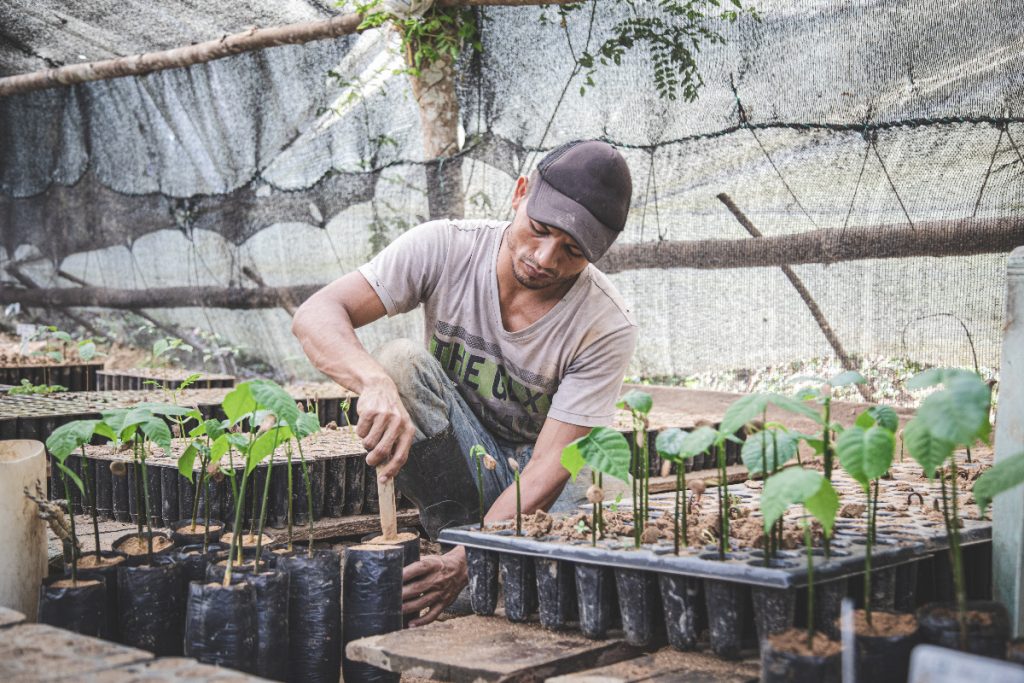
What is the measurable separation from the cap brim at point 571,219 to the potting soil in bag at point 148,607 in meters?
1.18

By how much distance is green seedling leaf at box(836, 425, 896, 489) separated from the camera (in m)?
1.39

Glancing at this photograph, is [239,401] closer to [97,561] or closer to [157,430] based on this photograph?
[157,430]

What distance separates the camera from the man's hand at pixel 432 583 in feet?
6.75

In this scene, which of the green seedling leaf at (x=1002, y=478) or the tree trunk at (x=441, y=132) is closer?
the green seedling leaf at (x=1002, y=478)

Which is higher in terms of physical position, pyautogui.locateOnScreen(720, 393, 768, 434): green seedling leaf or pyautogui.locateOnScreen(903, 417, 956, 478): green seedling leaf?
pyautogui.locateOnScreen(720, 393, 768, 434): green seedling leaf

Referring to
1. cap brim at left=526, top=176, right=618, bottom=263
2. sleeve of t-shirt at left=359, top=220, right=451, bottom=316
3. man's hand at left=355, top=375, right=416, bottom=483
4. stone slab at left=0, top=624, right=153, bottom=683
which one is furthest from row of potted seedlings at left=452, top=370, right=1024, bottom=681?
sleeve of t-shirt at left=359, top=220, right=451, bottom=316

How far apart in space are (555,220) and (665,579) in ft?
3.21

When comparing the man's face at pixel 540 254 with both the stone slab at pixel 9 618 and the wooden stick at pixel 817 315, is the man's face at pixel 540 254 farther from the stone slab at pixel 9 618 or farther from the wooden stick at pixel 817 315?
the wooden stick at pixel 817 315

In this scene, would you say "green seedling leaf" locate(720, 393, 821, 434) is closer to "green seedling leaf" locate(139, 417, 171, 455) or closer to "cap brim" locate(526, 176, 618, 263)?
"cap brim" locate(526, 176, 618, 263)

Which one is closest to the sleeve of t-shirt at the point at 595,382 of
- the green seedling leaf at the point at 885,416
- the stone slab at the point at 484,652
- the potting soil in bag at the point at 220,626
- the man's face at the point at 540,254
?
the man's face at the point at 540,254

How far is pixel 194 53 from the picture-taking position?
6.57 metres

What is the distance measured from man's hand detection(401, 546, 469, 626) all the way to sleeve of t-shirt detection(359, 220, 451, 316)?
776mm

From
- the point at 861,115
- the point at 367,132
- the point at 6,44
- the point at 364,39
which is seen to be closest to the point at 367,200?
the point at 367,132

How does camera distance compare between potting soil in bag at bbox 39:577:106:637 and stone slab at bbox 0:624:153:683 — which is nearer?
stone slab at bbox 0:624:153:683
